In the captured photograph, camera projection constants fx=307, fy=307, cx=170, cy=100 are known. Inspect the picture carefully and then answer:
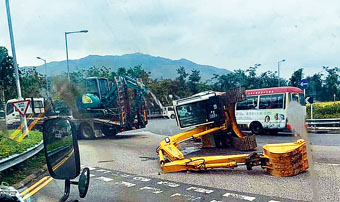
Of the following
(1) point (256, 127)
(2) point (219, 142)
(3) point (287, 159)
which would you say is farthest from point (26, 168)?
(1) point (256, 127)

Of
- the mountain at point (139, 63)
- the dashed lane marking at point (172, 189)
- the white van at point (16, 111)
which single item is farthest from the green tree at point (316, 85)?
the white van at point (16, 111)

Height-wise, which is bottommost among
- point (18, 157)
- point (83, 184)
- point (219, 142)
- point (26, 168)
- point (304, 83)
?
point (219, 142)

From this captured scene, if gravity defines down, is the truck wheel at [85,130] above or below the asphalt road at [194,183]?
above

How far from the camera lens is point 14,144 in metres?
4.16

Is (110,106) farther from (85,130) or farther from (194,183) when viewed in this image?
(194,183)

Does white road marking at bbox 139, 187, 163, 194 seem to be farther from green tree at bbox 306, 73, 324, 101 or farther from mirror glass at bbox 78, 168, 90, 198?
mirror glass at bbox 78, 168, 90, 198

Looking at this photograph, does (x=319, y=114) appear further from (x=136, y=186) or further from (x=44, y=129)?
(x=44, y=129)

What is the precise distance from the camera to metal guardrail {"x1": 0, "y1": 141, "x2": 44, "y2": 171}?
3294mm

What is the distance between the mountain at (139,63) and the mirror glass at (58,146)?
4.87 ft

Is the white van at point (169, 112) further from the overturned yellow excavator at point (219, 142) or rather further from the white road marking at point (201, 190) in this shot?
the white road marking at point (201, 190)

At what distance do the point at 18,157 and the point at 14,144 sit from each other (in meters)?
0.56

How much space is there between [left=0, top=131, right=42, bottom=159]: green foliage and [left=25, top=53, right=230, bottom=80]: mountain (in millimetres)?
1166

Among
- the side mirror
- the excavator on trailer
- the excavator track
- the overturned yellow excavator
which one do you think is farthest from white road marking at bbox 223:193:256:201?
the excavator track

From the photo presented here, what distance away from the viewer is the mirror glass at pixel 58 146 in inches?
66.9
